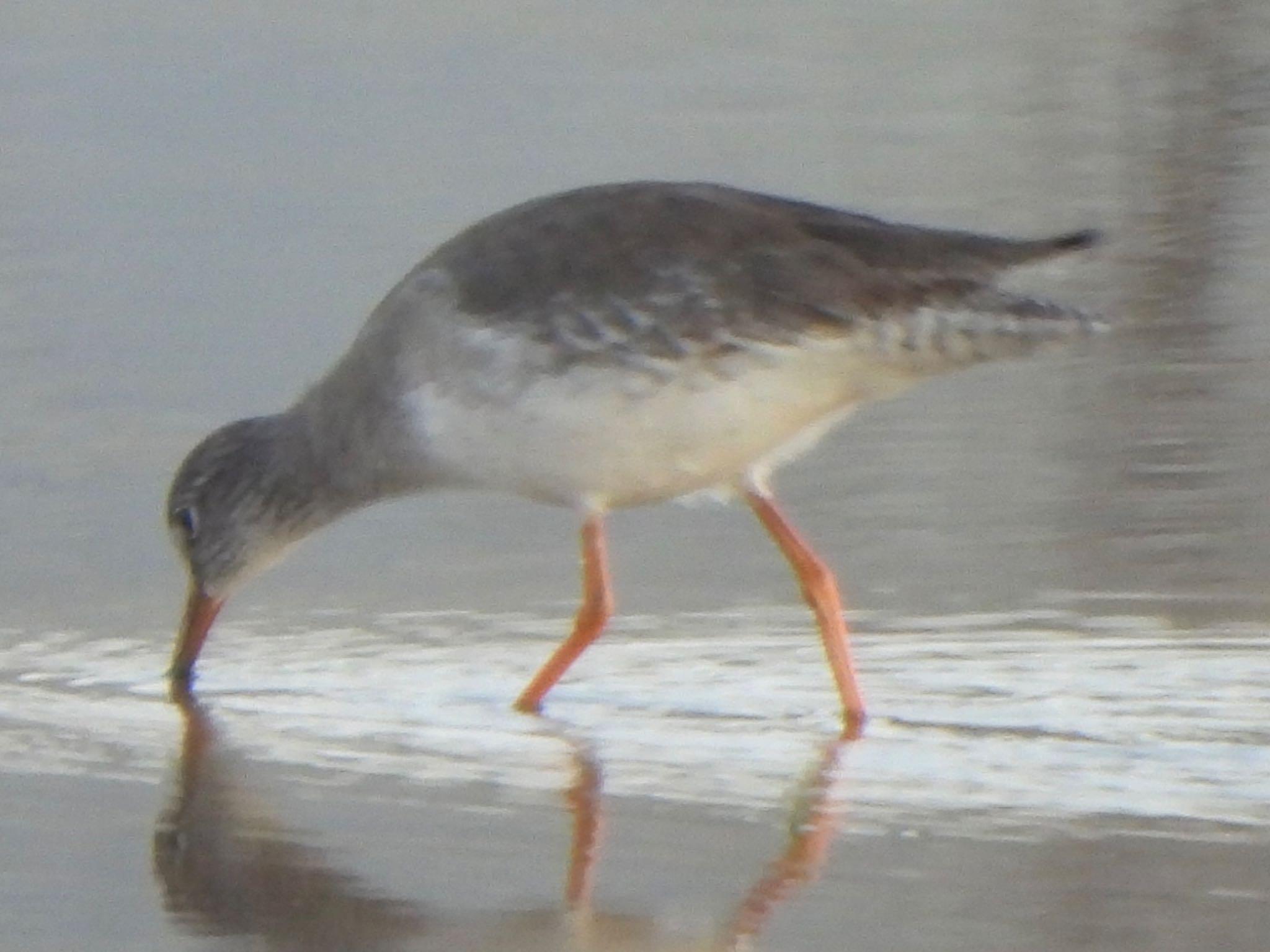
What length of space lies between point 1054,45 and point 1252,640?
6.23m

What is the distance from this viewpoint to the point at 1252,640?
7.50 m

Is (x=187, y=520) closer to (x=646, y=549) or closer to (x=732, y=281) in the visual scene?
(x=646, y=549)

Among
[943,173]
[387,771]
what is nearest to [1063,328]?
[387,771]

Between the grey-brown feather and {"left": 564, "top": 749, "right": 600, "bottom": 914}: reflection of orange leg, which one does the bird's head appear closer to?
the grey-brown feather

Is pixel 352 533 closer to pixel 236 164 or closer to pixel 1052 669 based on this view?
pixel 1052 669

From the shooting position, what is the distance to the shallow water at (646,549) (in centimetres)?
592

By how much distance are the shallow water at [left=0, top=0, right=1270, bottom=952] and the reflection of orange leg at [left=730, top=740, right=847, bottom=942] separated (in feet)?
0.05

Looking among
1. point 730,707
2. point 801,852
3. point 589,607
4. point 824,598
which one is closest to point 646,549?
point 589,607

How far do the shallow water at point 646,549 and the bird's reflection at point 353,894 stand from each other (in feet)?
0.04

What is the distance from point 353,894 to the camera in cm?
584

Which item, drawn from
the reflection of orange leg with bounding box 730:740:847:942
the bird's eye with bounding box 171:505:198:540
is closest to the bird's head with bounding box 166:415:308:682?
the bird's eye with bounding box 171:505:198:540

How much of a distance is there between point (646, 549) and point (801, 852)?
2688 millimetres

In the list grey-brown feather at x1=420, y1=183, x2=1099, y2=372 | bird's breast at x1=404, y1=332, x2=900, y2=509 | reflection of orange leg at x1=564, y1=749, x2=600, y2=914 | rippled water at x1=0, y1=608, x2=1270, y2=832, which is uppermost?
grey-brown feather at x1=420, y1=183, x2=1099, y2=372

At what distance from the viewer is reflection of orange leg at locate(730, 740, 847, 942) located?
566 centimetres
